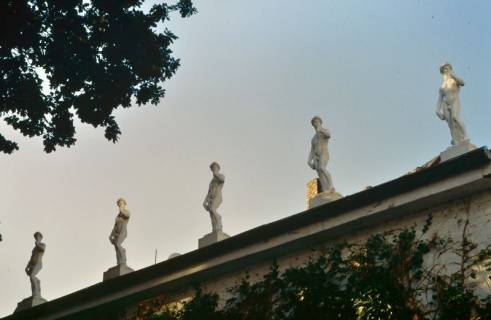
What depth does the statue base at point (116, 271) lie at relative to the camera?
1655 cm

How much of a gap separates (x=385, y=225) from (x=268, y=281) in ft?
7.98

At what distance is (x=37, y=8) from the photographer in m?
11.4

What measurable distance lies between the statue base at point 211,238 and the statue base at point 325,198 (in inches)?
87.4

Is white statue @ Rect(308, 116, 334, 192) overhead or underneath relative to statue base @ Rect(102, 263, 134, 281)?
overhead

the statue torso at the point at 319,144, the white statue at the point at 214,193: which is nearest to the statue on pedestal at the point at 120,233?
the white statue at the point at 214,193

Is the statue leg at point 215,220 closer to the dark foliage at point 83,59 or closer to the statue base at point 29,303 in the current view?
the dark foliage at point 83,59

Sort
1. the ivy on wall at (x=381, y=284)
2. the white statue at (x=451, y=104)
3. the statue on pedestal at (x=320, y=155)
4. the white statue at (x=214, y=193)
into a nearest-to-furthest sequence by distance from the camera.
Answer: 1. the ivy on wall at (x=381, y=284)
2. the white statue at (x=451, y=104)
3. the statue on pedestal at (x=320, y=155)
4. the white statue at (x=214, y=193)

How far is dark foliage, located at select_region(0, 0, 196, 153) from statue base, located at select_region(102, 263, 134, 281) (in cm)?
554

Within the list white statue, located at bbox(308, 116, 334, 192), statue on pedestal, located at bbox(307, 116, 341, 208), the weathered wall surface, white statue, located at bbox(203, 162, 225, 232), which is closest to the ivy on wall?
the weathered wall surface

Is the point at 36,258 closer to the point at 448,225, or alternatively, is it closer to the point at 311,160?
the point at 311,160

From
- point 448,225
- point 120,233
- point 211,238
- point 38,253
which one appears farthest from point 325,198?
point 38,253

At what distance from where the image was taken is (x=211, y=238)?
583 inches

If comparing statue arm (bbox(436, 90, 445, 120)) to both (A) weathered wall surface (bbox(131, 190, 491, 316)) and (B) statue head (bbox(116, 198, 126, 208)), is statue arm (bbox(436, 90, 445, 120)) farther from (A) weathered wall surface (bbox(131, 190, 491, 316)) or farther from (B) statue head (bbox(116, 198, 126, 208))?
(B) statue head (bbox(116, 198, 126, 208))

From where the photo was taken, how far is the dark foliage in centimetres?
1145
